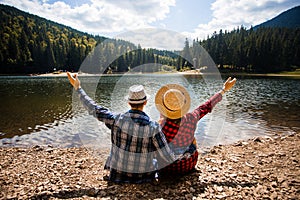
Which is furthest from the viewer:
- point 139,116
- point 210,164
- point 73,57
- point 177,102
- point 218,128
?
point 73,57

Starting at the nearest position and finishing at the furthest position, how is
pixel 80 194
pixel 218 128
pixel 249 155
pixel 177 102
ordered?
1. pixel 177 102
2. pixel 80 194
3. pixel 249 155
4. pixel 218 128

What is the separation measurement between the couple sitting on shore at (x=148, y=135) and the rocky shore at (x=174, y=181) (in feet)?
1.07

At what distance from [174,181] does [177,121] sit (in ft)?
4.79

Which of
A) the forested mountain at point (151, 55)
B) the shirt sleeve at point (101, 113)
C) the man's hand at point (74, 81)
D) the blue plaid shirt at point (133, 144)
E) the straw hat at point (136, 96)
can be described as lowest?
the blue plaid shirt at point (133, 144)

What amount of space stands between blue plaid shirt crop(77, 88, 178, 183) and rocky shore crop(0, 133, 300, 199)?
1.07 feet

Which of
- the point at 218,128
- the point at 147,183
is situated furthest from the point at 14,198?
the point at 218,128

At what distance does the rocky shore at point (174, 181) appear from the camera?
4016 millimetres

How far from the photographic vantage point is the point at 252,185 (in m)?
4.38

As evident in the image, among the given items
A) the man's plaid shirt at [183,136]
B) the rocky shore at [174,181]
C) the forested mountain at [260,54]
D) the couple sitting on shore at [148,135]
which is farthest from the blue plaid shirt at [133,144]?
the forested mountain at [260,54]

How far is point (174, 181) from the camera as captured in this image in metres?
4.51

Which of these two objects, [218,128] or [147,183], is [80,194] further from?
[218,128]

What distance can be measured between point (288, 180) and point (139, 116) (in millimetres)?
3690

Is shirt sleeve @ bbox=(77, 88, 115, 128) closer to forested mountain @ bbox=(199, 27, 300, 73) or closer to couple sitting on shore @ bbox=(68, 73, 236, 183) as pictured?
couple sitting on shore @ bbox=(68, 73, 236, 183)

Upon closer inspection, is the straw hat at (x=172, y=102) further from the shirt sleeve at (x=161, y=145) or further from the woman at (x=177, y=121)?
the shirt sleeve at (x=161, y=145)
